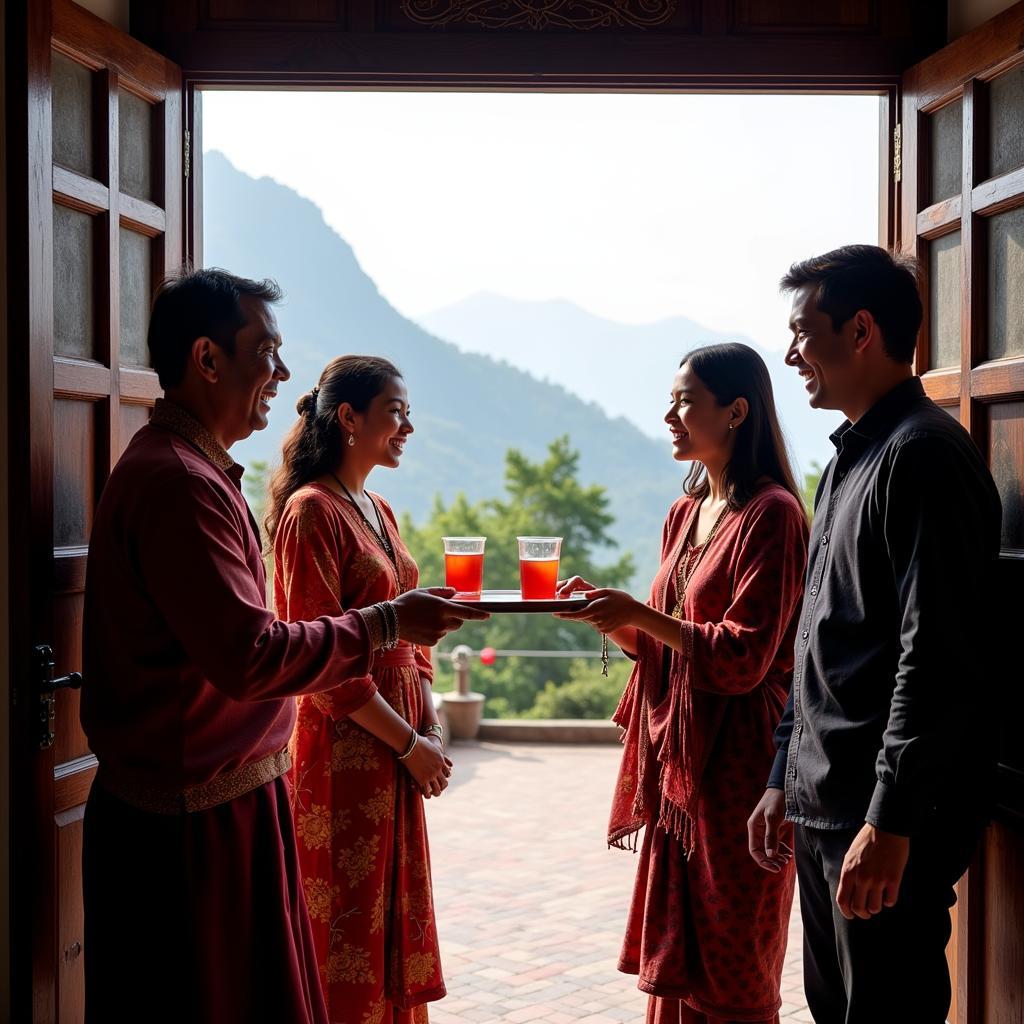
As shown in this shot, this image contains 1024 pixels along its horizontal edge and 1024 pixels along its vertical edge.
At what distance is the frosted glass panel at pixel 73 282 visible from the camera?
8.04 feet

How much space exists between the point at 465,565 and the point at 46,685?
2.85 feet

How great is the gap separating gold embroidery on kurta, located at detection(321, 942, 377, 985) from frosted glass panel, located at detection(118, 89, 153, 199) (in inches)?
74.6

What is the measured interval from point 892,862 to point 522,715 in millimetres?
26688

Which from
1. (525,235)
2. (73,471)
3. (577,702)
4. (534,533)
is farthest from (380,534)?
(525,235)

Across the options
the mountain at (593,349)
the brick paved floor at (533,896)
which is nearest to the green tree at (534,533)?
the brick paved floor at (533,896)

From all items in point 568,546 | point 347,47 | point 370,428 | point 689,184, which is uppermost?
point 689,184

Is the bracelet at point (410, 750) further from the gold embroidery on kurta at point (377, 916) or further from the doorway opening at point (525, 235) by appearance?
the doorway opening at point (525, 235)

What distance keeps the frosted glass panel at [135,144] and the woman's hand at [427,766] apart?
155 cm

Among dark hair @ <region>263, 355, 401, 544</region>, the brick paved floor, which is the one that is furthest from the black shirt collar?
the brick paved floor

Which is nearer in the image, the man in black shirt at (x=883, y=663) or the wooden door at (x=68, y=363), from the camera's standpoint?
the man in black shirt at (x=883, y=663)

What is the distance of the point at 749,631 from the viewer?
8.07 feet

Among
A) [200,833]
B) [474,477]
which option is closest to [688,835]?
[200,833]

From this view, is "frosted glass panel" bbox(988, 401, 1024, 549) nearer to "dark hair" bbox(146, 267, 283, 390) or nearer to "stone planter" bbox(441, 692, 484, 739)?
"dark hair" bbox(146, 267, 283, 390)

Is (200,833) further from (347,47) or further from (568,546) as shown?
(568,546)
